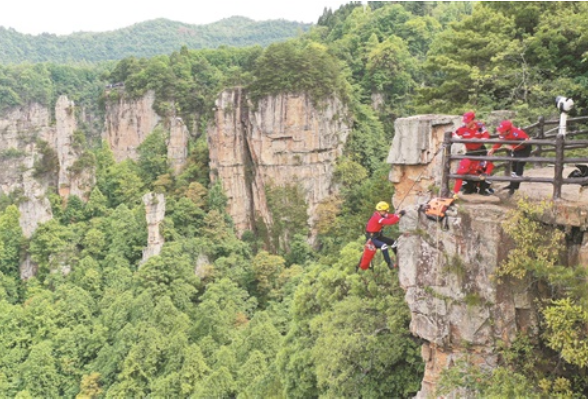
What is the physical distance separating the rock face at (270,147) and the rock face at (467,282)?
81.9 feet

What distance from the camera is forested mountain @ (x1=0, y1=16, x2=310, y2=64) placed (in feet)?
241

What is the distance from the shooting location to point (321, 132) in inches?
1242

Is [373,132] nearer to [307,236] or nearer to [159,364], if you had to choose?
[307,236]

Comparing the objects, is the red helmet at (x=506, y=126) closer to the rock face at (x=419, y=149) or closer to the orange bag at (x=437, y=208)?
the orange bag at (x=437, y=208)

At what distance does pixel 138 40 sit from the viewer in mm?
Result: 93250

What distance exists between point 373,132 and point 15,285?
24172mm

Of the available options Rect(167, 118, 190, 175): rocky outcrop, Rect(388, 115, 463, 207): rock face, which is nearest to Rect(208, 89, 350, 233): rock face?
Rect(167, 118, 190, 175): rocky outcrop

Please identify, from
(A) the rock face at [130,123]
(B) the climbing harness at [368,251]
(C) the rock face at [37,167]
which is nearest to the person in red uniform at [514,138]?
(B) the climbing harness at [368,251]

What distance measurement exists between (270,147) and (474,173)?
2521 cm

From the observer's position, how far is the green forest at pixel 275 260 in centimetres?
826

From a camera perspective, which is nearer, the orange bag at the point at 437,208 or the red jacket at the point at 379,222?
the orange bag at the point at 437,208

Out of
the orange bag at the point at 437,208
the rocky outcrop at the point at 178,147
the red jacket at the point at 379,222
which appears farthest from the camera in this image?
the rocky outcrop at the point at 178,147

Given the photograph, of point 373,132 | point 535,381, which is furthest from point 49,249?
point 535,381

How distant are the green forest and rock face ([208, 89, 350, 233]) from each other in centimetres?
84
